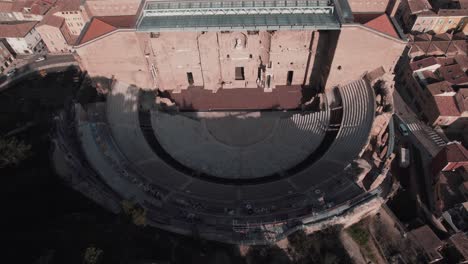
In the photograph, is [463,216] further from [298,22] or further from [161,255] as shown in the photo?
[161,255]

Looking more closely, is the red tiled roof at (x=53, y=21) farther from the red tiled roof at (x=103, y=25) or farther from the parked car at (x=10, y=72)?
the red tiled roof at (x=103, y=25)

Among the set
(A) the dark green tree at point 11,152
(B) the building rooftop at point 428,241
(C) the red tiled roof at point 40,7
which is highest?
(C) the red tiled roof at point 40,7

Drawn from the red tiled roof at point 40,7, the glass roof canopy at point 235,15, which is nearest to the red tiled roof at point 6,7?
the red tiled roof at point 40,7

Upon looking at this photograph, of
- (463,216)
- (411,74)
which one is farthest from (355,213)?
(411,74)

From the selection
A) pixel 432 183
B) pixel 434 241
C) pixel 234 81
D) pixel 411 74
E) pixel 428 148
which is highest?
pixel 234 81

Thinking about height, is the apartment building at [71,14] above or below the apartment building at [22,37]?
below

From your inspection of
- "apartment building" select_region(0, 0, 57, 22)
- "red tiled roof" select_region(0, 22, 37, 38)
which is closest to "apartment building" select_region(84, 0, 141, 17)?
"red tiled roof" select_region(0, 22, 37, 38)
